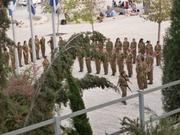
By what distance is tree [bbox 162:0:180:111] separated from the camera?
9.94 metres

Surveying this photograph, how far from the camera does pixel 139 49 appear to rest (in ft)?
87.4

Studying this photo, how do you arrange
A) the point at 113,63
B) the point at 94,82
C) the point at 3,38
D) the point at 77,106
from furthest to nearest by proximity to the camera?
the point at 113,63, the point at 77,106, the point at 94,82, the point at 3,38

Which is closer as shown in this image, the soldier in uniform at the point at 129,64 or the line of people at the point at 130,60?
the line of people at the point at 130,60

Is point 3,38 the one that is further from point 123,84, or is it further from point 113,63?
Answer: point 113,63

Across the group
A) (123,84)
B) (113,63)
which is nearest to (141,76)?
(123,84)

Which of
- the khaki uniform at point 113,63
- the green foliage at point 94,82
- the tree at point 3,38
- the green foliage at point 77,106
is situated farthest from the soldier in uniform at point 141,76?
the tree at point 3,38

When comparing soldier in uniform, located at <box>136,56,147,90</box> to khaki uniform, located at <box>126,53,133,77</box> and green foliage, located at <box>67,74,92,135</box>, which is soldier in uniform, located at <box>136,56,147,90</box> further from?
green foliage, located at <box>67,74,92,135</box>

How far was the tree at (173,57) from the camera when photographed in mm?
9938

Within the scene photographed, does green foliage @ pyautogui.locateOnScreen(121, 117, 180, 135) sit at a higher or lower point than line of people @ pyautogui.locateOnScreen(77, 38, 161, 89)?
higher

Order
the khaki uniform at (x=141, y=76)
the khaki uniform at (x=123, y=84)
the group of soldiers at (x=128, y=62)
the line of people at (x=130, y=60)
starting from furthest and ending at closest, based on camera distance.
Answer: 1. the line of people at (x=130, y=60)
2. the khaki uniform at (x=141, y=76)
3. the group of soldiers at (x=128, y=62)
4. the khaki uniform at (x=123, y=84)

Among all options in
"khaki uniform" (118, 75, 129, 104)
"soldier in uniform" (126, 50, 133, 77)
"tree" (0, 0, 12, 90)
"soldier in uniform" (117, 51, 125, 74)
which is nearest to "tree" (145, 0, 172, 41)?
"soldier in uniform" (126, 50, 133, 77)

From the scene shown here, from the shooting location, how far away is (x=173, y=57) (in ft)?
33.0

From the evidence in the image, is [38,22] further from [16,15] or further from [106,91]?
[106,91]

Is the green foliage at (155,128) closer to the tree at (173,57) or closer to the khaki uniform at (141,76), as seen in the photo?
the tree at (173,57)
